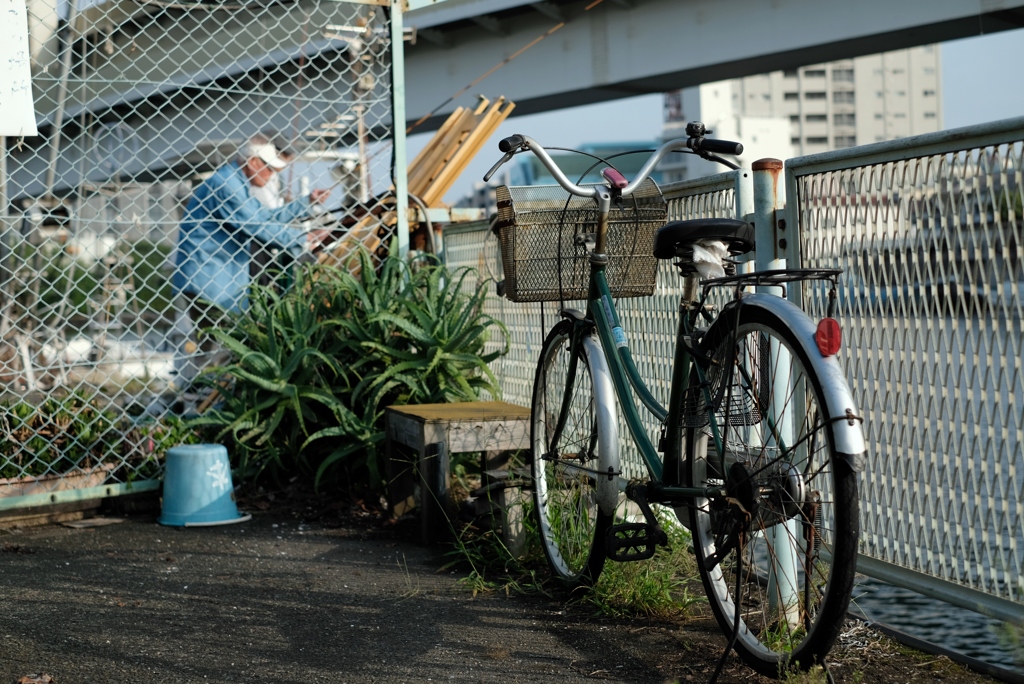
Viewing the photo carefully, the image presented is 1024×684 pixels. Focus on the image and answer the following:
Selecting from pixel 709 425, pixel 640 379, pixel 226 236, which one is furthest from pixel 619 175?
pixel 226 236

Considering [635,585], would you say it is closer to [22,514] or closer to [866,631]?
[866,631]

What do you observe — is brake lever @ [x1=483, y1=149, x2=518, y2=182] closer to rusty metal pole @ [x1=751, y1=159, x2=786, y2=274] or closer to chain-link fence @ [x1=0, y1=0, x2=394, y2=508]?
rusty metal pole @ [x1=751, y1=159, x2=786, y2=274]

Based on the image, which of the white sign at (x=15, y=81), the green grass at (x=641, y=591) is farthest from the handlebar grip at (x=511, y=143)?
the white sign at (x=15, y=81)

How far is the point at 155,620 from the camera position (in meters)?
3.44

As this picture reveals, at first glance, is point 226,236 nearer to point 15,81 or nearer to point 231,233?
point 231,233

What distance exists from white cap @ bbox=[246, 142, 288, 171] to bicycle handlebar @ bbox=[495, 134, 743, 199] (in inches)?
155

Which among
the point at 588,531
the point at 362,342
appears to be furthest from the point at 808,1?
the point at 588,531

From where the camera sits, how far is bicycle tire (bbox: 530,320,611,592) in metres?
3.54

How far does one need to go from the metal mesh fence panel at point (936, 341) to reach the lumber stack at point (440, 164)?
3332 mm

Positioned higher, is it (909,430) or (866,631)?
(909,430)

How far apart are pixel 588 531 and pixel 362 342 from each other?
1.99 m

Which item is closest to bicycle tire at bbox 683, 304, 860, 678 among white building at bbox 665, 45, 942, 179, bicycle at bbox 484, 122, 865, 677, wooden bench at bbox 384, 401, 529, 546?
bicycle at bbox 484, 122, 865, 677

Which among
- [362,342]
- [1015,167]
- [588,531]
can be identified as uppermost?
[1015,167]

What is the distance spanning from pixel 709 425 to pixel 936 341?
2.09ft
